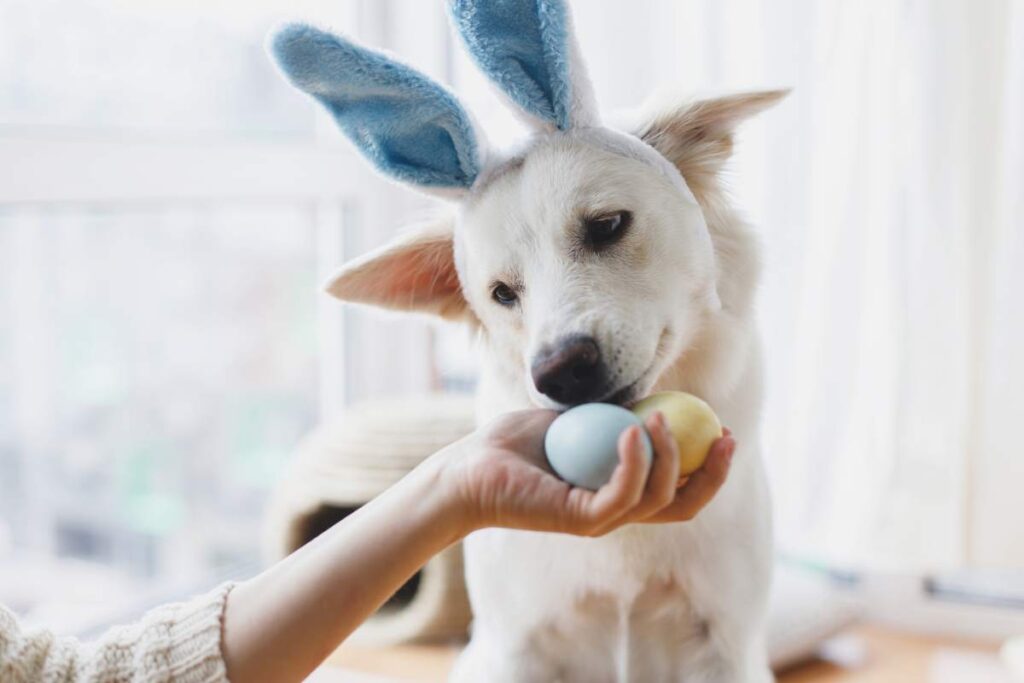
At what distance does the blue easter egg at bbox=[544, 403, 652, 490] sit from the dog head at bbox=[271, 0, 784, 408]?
40 mm

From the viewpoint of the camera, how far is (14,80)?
1626 mm

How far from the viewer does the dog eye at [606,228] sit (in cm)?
100

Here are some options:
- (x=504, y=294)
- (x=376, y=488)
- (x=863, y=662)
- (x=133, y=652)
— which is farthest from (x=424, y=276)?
(x=863, y=662)

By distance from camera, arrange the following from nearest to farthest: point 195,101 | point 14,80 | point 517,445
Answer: point 517,445, point 14,80, point 195,101

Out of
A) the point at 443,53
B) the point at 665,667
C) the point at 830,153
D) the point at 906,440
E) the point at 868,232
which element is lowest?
the point at 665,667

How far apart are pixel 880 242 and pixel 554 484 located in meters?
1.03

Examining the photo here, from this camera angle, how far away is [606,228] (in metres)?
1.00

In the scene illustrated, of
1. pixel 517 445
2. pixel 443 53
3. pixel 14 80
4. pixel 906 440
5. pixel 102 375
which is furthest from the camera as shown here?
pixel 443 53

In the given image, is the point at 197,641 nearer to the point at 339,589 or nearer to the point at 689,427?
the point at 339,589

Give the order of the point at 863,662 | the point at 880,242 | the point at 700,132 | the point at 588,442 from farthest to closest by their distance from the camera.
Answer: the point at 863,662 < the point at 880,242 < the point at 700,132 < the point at 588,442

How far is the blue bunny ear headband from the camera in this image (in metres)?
0.94

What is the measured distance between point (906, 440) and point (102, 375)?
149 cm

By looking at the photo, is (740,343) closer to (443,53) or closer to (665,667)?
(665,667)

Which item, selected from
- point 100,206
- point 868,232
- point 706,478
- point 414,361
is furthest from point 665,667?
point 414,361
